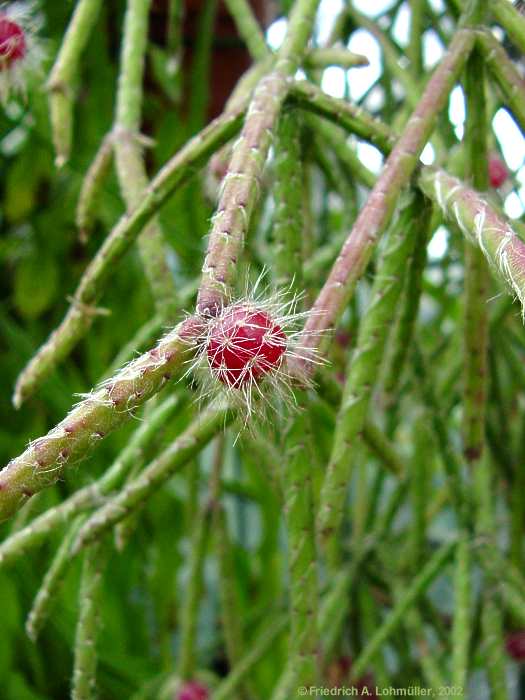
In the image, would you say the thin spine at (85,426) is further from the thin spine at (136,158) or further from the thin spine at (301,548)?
the thin spine at (136,158)

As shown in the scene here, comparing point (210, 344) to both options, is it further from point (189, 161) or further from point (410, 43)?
point (410, 43)

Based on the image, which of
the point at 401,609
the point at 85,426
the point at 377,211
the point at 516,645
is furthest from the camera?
the point at 516,645

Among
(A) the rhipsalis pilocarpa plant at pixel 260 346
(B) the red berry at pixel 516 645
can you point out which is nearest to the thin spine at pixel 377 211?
(A) the rhipsalis pilocarpa plant at pixel 260 346

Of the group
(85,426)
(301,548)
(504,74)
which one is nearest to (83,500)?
(301,548)

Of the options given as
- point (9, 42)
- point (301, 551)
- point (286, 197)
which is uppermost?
point (9, 42)

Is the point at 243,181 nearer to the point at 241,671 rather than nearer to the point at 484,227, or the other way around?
the point at 484,227

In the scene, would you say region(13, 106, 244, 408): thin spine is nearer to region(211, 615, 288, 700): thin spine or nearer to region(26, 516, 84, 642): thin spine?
region(26, 516, 84, 642): thin spine

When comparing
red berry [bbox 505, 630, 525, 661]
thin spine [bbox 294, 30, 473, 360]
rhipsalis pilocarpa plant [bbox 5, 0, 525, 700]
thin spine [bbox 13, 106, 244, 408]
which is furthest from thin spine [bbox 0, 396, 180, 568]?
red berry [bbox 505, 630, 525, 661]
